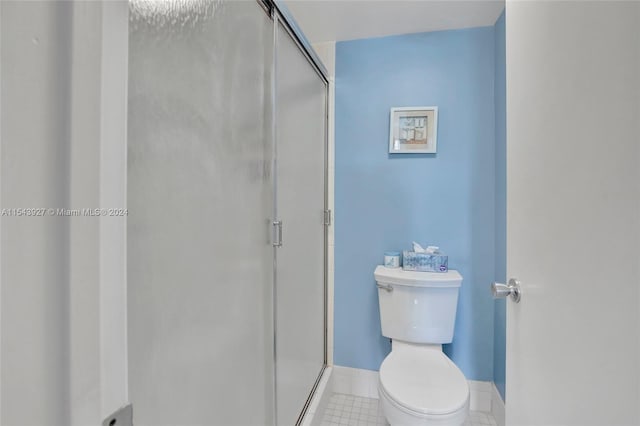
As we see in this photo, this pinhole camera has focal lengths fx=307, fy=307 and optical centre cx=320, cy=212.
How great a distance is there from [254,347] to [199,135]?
665mm

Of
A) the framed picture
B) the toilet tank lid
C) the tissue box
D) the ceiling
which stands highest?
the ceiling

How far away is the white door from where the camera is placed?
42cm

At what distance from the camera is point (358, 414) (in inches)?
65.4

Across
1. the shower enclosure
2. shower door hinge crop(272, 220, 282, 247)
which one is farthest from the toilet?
shower door hinge crop(272, 220, 282, 247)

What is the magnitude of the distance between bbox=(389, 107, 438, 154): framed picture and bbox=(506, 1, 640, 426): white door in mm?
939

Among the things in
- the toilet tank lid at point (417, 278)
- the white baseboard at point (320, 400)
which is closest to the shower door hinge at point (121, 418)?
the white baseboard at point (320, 400)

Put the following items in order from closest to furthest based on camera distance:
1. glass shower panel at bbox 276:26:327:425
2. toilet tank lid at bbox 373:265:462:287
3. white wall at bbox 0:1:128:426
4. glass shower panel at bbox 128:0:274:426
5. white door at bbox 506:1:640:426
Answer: white wall at bbox 0:1:128:426
white door at bbox 506:1:640:426
glass shower panel at bbox 128:0:274:426
glass shower panel at bbox 276:26:327:425
toilet tank lid at bbox 373:265:462:287

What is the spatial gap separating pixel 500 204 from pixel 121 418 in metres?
1.71

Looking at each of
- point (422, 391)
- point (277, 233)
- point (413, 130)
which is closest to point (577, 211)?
point (277, 233)

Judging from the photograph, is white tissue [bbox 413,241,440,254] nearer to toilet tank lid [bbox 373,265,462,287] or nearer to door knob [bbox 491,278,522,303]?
toilet tank lid [bbox 373,265,462,287]

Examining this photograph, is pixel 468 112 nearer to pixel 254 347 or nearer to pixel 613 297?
pixel 613 297

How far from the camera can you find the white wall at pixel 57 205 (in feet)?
0.83

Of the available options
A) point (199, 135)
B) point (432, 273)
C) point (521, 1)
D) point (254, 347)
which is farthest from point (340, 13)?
point (254, 347)

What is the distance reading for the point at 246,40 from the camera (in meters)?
0.91
